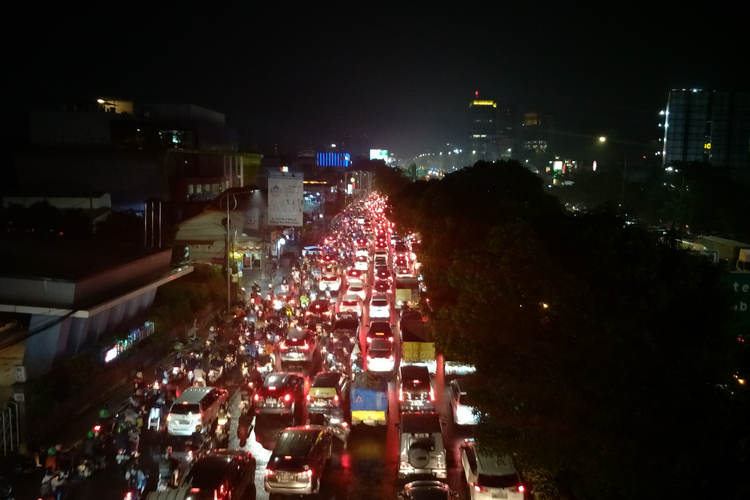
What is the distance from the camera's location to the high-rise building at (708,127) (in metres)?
76.1

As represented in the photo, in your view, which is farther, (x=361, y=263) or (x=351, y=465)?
(x=361, y=263)

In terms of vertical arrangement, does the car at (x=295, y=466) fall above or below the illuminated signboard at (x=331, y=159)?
below

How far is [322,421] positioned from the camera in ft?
46.4

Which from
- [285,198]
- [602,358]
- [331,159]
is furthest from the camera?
[331,159]

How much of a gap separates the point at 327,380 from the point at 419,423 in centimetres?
382

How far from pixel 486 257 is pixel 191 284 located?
64.8ft

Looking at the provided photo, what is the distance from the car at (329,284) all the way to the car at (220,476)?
2089 centimetres

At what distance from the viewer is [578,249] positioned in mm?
9133

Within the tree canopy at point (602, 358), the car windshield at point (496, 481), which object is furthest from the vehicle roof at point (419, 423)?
the tree canopy at point (602, 358)

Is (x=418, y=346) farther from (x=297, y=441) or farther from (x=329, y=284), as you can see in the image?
(x=329, y=284)

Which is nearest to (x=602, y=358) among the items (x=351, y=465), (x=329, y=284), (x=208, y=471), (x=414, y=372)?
(x=208, y=471)

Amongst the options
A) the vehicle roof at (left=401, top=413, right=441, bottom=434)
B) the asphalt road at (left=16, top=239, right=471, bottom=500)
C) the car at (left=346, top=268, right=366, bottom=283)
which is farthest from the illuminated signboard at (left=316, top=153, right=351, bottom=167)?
the vehicle roof at (left=401, top=413, right=441, bottom=434)

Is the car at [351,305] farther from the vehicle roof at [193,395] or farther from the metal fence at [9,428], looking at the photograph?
the metal fence at [9,428]

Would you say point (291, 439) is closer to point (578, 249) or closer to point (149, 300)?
point (578, 249)
